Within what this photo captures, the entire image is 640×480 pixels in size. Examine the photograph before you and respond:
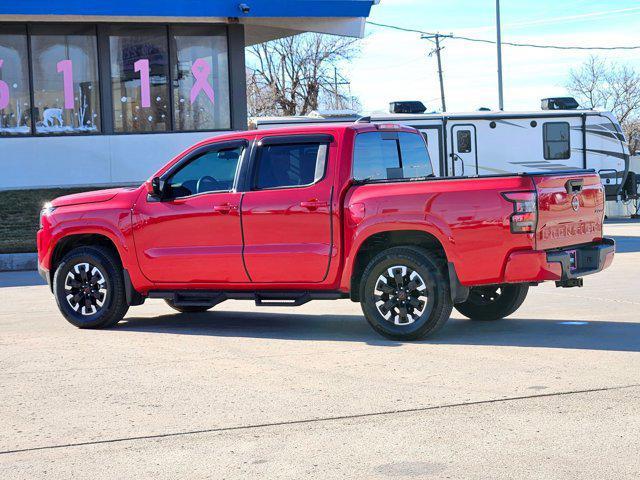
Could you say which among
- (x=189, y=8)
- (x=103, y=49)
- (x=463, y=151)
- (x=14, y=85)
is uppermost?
(x=189, y=8)

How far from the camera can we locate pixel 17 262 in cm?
1838

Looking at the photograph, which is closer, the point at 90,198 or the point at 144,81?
the point at 90,198

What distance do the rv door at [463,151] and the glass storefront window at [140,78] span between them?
6975 mm

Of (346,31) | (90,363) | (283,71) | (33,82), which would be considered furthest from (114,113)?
(283,71)

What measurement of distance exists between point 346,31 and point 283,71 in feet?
98.6

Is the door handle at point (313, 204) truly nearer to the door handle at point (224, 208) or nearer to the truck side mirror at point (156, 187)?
the door handle at point (224, 208)

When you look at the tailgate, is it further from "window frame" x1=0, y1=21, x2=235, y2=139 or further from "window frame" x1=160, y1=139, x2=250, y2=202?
"window frame" x1=0, y1=21, x2=235, y2=139

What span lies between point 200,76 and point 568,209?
16763 mm

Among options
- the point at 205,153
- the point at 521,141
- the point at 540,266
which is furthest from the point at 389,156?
the point at 521,141

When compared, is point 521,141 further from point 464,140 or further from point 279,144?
point 279,144

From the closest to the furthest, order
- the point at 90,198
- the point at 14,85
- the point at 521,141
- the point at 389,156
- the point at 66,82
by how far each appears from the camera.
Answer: the point at 389,156
the point at 90,198
the point at 14,85
the point at 66,82
the point at 521,141

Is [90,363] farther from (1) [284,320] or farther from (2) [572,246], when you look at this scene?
(2) [572,246]

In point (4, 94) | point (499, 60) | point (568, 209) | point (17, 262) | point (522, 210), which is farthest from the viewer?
point (499, 60)

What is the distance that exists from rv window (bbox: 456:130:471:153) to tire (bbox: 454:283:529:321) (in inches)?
577
